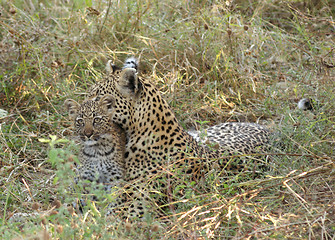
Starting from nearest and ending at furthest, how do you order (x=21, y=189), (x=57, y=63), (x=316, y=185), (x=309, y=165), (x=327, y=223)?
(x=327, y=223) < (x=316, y=185) < (x=309, y=165) < (x=21, y=189) < (x=57, y=63)

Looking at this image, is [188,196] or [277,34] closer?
[188,196]

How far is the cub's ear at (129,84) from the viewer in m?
5.16

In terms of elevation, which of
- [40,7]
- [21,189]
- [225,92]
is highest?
[40,7]

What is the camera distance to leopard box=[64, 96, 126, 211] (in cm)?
521

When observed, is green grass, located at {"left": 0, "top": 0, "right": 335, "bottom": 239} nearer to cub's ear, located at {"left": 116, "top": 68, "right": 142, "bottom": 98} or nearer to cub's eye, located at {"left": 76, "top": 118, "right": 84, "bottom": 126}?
cub's eye, located at {"left": 76, "top": 118, "right": 84, "bottom": 126}

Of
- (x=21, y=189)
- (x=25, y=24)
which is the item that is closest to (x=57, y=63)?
(x=25, y=24)

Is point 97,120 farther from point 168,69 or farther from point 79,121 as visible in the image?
point 168,69

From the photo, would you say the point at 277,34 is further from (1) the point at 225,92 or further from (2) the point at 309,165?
(2) the point at 309,165

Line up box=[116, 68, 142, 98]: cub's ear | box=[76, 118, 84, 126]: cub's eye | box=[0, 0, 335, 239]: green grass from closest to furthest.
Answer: box=[116, 68, 142, 98]: cub's ear
box=[76, 118, 84, 126]: cub's eye
box=[0, 0, 335, 239]: green grass

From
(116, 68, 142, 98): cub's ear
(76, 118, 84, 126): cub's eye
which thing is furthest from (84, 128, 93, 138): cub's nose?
(116, 68, 142, 98): cub's ear

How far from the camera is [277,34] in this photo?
27.7ft

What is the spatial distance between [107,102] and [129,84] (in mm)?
290

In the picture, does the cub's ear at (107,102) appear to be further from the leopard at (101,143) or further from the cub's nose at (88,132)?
the cub's nose at (88,132)

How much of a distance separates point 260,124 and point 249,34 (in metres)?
A: 1.56
